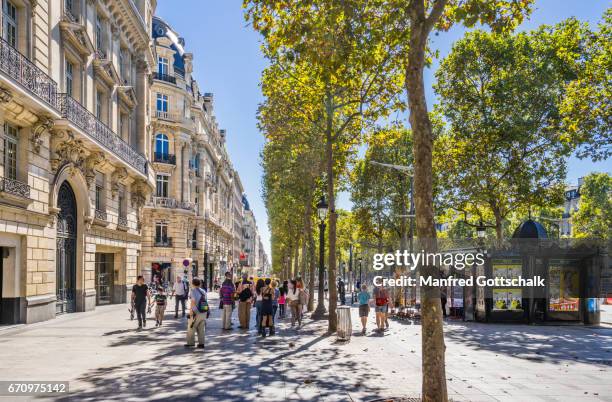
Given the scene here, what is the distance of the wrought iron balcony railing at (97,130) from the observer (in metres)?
19.6

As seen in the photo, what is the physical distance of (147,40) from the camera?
32.5 meters

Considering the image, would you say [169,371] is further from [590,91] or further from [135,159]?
[135,159]

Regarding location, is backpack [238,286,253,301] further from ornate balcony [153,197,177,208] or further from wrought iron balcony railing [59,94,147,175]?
ornate balcony [153,197,177,208]

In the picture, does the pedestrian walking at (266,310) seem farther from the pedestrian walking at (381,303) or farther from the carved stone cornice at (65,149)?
the carved stone cornice at (65,149)

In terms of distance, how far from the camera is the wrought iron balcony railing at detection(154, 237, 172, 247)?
46.4 metres

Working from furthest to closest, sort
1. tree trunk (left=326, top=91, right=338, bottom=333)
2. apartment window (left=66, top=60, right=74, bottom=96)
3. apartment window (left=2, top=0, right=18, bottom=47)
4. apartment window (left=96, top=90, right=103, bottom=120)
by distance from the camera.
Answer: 1. apartment window (left=96, top=90, right=103, bottom=120)
2. apartment window (left=66, top=60, right=74, bottom=96)
3. tree trunk (left=326, top=91, right=338, bottom=333)
4. apartment window (left=2, top=0, right=18, bottom=47)

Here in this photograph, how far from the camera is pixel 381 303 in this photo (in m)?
17.9

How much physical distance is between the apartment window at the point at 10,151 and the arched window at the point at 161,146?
3020cm

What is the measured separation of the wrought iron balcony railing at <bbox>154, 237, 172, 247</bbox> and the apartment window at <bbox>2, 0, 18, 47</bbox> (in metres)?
30.6

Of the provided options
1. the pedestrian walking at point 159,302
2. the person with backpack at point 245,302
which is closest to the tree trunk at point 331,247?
the person with backpack at point 245,302

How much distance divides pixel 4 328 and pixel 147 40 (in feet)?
70.1

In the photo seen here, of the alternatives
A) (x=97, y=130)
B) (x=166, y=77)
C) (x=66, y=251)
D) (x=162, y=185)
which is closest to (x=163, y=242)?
(x=162, y=185)

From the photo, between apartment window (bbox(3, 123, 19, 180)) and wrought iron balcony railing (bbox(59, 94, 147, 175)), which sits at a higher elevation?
wrought iron balcony railing (bbox(59, 94, 147, 175))

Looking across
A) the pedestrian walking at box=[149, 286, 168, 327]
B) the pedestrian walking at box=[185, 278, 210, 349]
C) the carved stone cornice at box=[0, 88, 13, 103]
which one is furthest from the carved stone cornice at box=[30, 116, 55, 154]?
the pedestrian walking at box=[185, 278, 210, 349]
